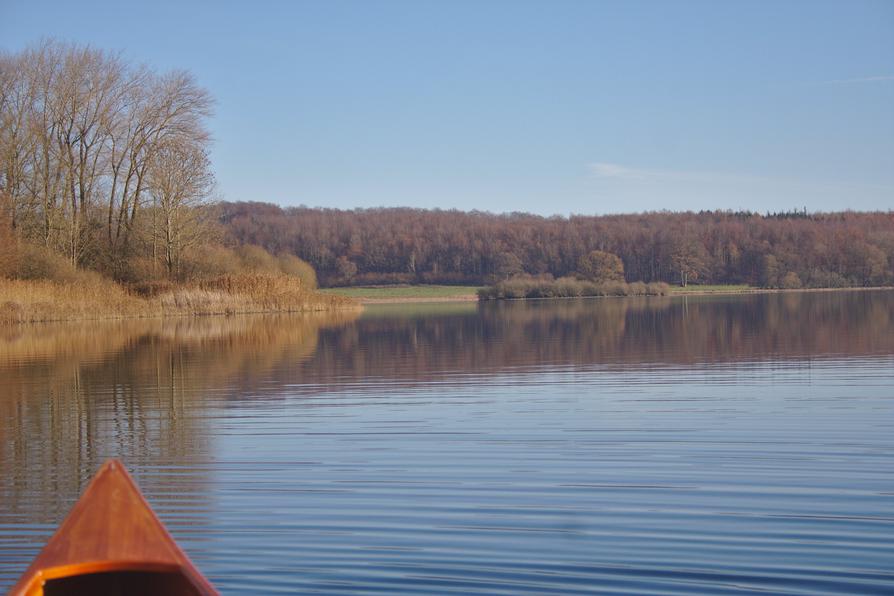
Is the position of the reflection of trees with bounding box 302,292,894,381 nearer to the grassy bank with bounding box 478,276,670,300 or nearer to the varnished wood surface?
the varnished wood surface

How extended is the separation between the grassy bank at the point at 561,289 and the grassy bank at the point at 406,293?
3.51m

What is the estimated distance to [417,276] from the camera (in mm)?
115312

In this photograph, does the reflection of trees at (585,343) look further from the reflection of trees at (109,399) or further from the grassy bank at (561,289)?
the grassy bank at (561,289)

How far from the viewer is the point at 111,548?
Answer: 4449 millimetres

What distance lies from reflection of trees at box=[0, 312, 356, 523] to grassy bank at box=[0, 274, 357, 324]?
639 cm

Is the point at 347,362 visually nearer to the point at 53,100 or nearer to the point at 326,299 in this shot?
the point at 53,100

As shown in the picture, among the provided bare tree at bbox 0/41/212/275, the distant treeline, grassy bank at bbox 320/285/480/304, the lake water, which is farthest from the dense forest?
the distant treeline

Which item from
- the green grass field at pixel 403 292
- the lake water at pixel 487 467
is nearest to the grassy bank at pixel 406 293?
the green grass field at pixel 403 292

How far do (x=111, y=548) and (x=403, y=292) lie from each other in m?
90.0

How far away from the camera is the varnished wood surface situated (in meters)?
4.33

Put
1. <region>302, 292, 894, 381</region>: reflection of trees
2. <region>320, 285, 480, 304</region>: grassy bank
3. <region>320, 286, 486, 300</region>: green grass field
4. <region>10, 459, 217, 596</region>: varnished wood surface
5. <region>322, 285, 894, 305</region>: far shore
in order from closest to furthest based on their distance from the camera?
<region>10, 459, 217, 596</region>: varnished wood surface < <region>302, 292, 894, 381</region>: reflection of trees < <region>320, 285, 480, 304</region>: grassy bank < <region>322, 285, 894, 305</region>: far shore < <region>320, 286, 486, 300</region>: green grass field

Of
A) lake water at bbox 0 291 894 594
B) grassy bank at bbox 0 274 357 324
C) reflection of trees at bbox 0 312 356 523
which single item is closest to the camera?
lake water at bbox 0 291 894 594

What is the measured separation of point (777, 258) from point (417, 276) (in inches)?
1636

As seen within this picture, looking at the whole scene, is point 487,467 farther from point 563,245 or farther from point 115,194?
point 563,245
